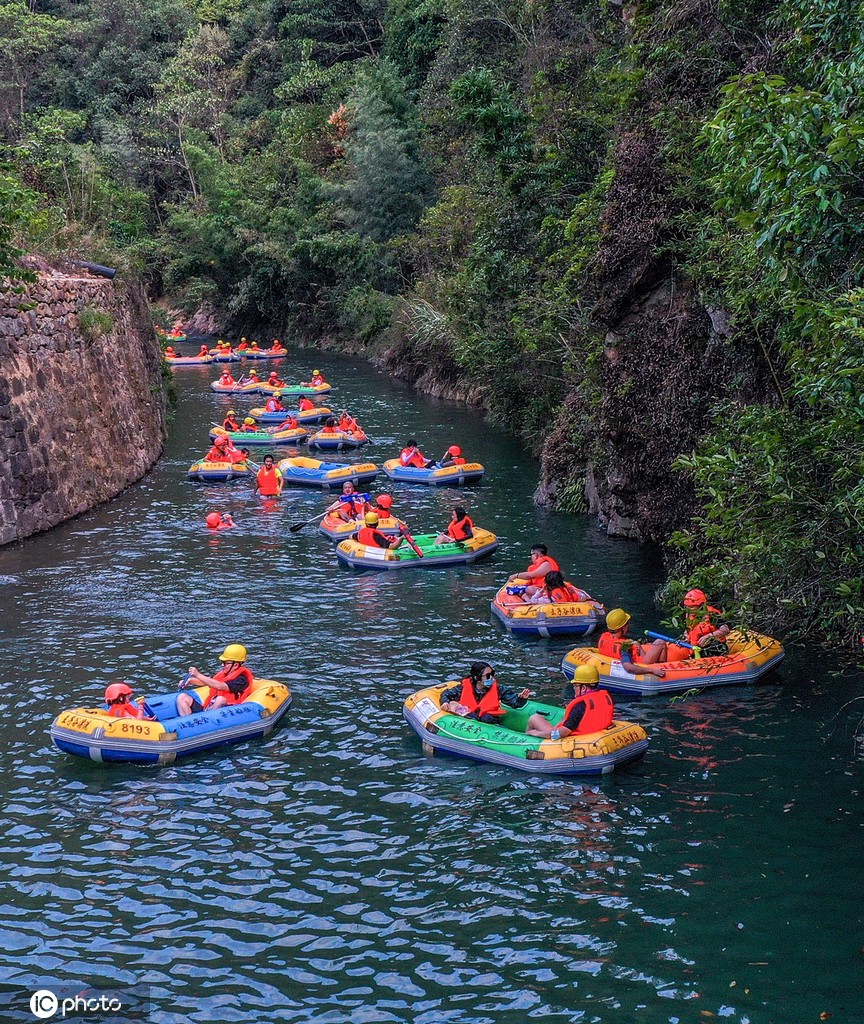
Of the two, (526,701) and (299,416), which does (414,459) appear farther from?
(526,701)

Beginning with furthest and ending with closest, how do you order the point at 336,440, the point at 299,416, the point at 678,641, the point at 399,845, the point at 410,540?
the point at 299,416 → the point at 336,440 → the point at 410,540 → the point at 678,641 → the point at 399,845

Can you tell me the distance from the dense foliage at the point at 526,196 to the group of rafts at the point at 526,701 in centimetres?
126

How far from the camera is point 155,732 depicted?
12031 mm

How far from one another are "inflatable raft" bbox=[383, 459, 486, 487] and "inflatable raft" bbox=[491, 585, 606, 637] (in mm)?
9928

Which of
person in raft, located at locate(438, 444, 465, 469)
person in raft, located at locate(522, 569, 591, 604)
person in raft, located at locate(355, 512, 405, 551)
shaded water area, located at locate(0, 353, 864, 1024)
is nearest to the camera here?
shaded water area, located at locate(0, 353, 864, 1024)

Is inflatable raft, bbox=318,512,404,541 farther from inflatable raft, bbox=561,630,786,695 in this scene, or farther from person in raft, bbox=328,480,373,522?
inflatable raft, bbox=561,630,786,695

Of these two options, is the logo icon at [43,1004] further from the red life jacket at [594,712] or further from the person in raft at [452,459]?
the person in raft at [452,459]

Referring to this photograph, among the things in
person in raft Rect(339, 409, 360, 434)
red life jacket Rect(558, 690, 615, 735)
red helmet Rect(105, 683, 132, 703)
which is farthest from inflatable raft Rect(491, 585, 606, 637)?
person in raft Rect(339, 409, 360, 434)

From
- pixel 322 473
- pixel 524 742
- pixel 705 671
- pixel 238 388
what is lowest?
pixel 524 742

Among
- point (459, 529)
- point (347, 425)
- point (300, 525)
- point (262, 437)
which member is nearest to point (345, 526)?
point (300, 525)

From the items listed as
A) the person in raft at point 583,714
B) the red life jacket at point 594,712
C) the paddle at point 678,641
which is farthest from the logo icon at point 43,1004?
the paddle at point 678,641

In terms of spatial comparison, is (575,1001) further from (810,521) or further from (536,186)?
(536,186)

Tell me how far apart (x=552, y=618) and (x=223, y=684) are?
5.24 m

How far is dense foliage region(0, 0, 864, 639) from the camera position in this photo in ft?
29.9
